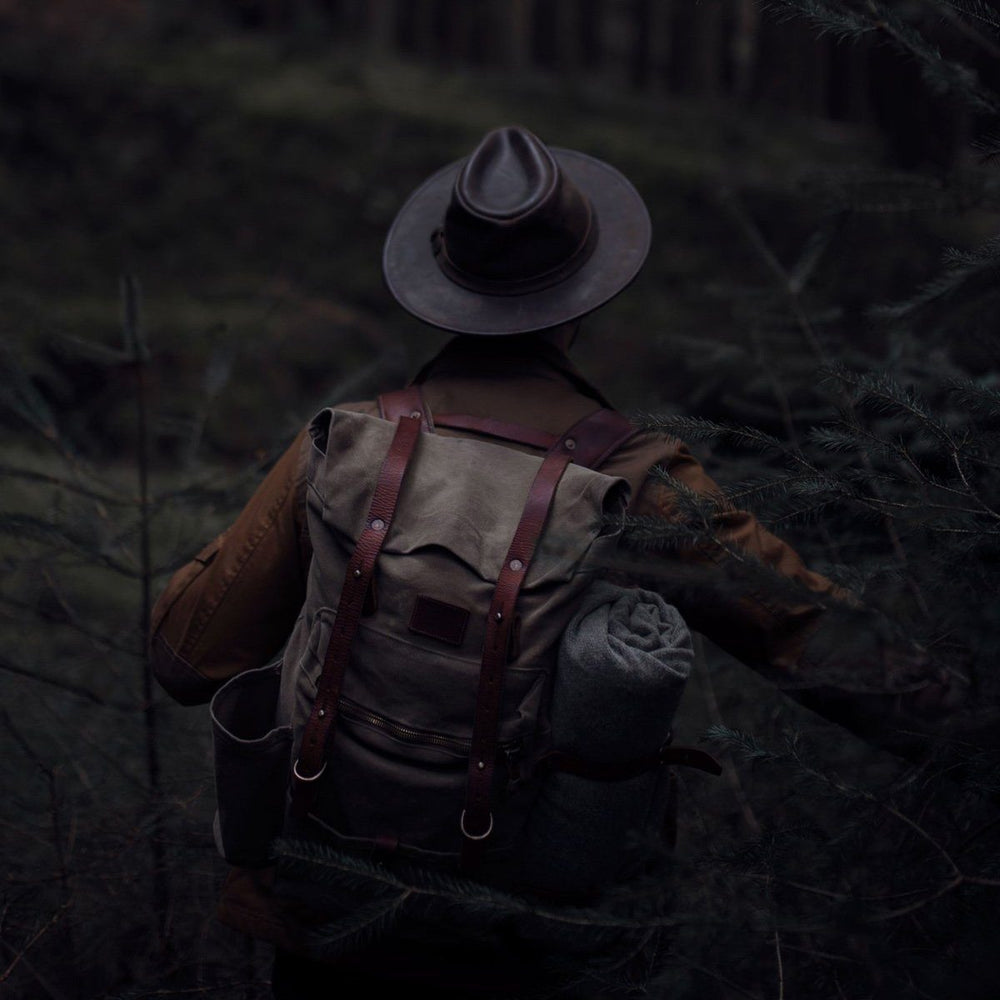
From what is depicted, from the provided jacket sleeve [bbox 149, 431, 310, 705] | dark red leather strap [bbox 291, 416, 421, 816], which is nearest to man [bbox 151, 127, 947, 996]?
jacket sleeve [bbox 149, 431, 310, 705]

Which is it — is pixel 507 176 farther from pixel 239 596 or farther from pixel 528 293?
pixel 239 596

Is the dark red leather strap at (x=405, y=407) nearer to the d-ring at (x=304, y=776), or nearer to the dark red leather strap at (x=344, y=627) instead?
the dark red leather strap at (x=344, y=627)

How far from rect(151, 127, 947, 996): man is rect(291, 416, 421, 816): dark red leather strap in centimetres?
22

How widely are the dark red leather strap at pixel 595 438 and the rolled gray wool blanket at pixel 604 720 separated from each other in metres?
0.24

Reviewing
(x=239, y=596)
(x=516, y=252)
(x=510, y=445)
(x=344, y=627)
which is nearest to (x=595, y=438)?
(x=510, y=445)

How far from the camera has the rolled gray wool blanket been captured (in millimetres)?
1539

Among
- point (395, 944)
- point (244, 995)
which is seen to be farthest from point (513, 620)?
point (244, 995)

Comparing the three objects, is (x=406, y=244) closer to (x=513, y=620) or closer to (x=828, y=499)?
(x=513, y=620)

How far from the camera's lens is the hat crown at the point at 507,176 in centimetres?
192

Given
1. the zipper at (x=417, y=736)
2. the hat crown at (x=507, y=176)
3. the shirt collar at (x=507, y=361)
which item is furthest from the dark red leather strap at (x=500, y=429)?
the zipper at (x=417, y=736)

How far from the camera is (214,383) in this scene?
2.53 meters

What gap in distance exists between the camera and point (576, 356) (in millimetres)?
5273

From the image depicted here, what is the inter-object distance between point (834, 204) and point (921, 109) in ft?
10.7

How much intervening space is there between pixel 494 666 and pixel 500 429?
43cm
